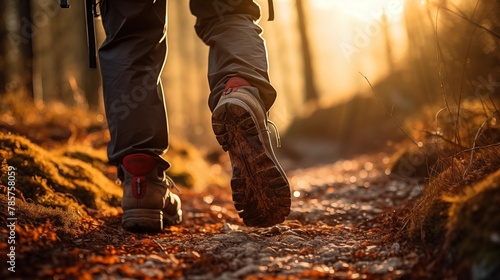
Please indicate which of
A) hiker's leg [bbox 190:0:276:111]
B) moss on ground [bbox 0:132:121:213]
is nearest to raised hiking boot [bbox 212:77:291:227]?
hiker's leg [bbox 190:0:276:111]

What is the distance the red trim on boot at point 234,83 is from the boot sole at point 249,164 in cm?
12

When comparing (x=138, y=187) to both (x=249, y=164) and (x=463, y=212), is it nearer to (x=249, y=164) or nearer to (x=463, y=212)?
(x=249, y=164)

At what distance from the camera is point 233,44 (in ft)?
6.58

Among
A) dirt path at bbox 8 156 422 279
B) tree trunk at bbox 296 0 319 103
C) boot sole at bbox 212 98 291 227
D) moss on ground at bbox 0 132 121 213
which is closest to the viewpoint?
dirt path at bbox 8 156 422 279

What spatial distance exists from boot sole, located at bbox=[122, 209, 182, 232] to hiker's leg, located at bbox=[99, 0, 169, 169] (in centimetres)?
25

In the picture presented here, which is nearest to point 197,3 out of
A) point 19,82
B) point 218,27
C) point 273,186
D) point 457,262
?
point 218,27

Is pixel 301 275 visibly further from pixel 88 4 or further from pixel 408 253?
pixel 88 4

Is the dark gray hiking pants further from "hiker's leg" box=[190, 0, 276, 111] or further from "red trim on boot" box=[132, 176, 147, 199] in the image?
"red trim on boot" box=[132, 176, 147, 199]

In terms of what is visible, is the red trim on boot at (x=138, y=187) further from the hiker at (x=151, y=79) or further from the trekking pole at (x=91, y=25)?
the trekking pole at (x=91, y=25)

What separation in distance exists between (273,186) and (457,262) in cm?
76

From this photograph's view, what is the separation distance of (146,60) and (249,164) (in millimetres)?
723

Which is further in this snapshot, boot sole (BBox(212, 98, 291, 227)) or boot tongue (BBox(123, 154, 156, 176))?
boot tongue (BBox(123, 154, 156, 176))

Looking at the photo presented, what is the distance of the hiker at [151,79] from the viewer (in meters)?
1.97

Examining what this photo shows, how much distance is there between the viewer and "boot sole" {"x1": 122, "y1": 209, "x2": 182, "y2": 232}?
6.70 feet
